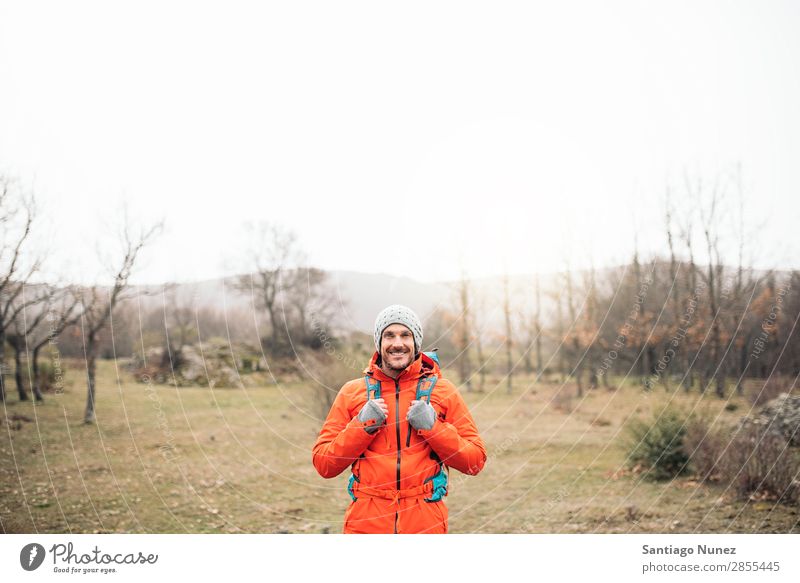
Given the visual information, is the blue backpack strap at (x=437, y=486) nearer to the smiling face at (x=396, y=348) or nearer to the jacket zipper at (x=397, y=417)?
the jacket zipper at (x=397, y=417)

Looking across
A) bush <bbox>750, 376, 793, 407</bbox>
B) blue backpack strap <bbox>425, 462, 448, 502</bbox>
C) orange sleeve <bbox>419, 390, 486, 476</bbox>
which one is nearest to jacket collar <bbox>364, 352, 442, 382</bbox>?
orange sleeve <bbox>419, 390, 486, 476</bbox>

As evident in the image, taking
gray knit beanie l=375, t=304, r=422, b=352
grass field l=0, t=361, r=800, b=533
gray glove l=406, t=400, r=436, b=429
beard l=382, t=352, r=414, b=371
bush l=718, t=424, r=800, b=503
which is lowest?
grass field l=0, t=361, r=800, b=533

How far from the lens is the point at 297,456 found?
855 cm

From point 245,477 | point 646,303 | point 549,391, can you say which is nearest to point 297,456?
point 245,477

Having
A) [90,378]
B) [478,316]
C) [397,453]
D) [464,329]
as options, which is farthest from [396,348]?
[478,316]

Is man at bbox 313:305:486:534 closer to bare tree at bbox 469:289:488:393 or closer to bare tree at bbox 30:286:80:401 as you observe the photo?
bare tree at bbox 30:286:80:401

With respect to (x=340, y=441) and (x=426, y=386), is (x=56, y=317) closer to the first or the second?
(x=340, y=441)

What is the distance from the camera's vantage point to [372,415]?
2346mm

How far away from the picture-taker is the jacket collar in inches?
100

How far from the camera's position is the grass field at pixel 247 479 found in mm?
5234

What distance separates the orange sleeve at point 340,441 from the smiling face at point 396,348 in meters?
0.26

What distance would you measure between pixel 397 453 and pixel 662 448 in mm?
5545

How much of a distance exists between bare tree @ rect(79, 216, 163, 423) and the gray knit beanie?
4473 mm
